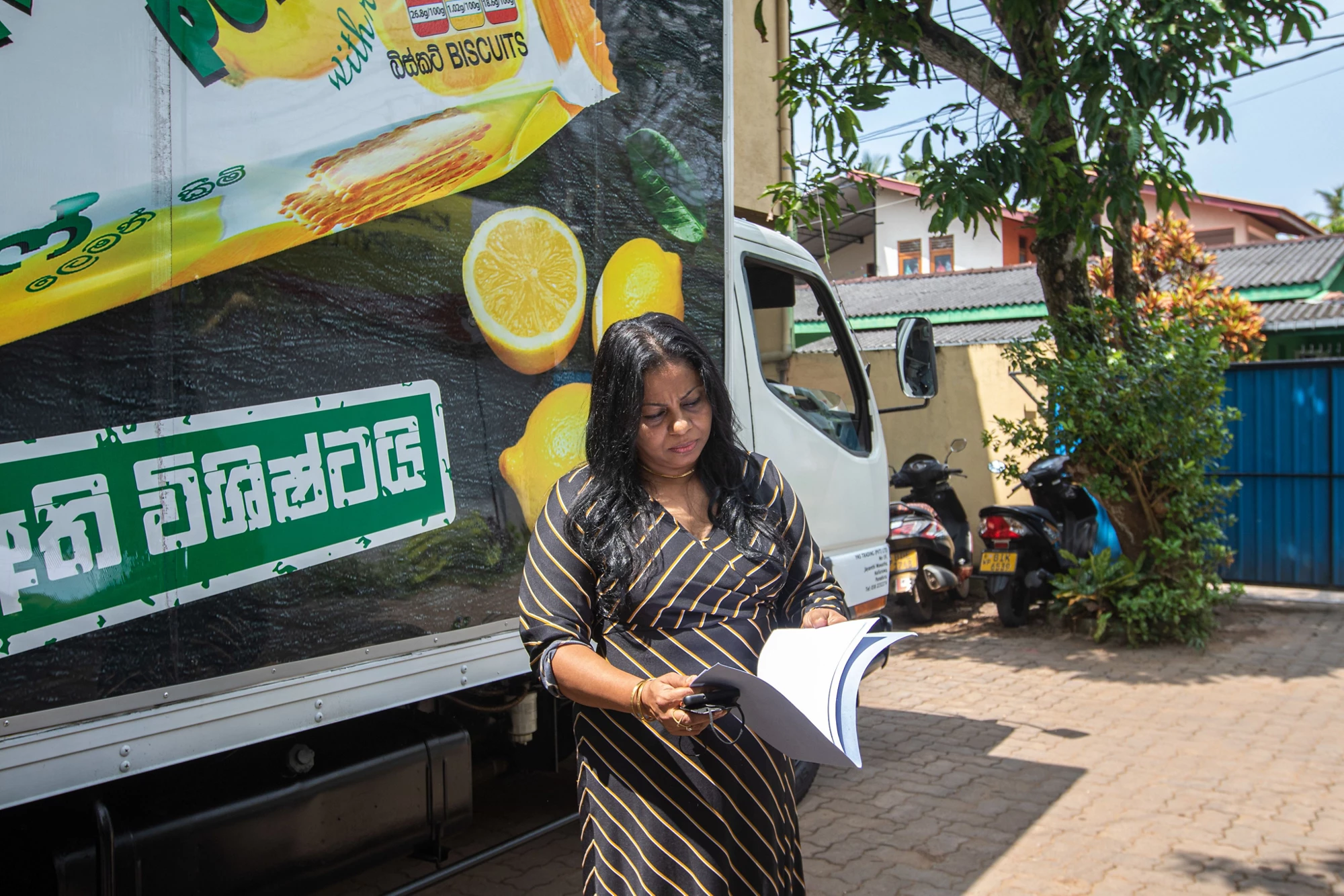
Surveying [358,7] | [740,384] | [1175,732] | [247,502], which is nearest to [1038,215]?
[1175,732]

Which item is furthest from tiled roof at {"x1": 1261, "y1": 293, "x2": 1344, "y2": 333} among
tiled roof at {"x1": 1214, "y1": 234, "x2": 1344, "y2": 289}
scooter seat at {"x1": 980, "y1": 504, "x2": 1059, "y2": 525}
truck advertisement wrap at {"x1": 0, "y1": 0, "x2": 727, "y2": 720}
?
truck advertisement wrap at {"x1": 0, "y1": 0, "x2": 727, "y2": 720}

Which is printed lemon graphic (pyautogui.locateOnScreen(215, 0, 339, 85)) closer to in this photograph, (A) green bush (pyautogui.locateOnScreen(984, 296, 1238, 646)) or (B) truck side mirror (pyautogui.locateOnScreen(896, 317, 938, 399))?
(B) truck side mirror (pyautogui.locateOnScreen(896, 317, 938, 399))

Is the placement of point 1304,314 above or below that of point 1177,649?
above

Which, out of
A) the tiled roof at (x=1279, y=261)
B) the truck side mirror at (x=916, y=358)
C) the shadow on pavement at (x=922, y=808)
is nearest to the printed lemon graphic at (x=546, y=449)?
the shadow on pavement at (x=922, y=808)

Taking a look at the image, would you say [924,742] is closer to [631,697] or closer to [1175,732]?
[1175,732]

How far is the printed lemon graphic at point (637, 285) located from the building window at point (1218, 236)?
26.2 meters

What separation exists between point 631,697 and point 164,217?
1329 millimetres

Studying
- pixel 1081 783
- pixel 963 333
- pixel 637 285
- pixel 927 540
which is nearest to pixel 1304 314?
pixel 963 333

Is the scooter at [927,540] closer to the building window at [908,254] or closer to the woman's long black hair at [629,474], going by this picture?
the woman's long black hair at [629,474]

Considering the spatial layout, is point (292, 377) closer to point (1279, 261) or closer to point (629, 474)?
point (629, 474)

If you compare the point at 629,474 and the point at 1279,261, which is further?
the point at 1279,261

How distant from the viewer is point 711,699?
158 centimetres

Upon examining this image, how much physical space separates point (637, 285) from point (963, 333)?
1214 cm

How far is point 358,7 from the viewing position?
2.39 metres
